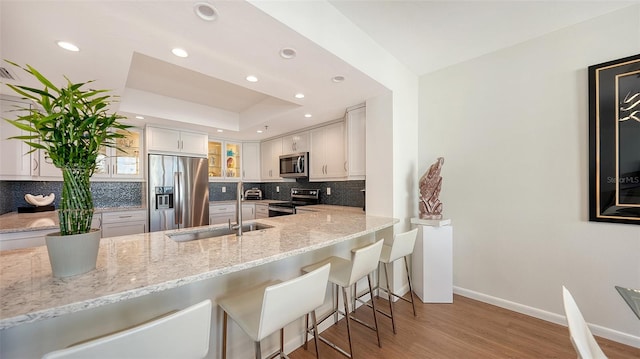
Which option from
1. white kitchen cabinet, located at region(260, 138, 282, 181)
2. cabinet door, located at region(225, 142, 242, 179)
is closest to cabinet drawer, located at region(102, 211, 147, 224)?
cabinet door, located at region(225, 142, 242, 179)

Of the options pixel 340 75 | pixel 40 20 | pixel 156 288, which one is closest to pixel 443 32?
pixel 340 75

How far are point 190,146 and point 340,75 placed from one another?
3.08 metres

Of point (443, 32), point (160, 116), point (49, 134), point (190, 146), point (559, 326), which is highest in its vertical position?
point (443, 32)

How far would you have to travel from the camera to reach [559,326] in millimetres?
2113

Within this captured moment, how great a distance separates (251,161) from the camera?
513 centimetres

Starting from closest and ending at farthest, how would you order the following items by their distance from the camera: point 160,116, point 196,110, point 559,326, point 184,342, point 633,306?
1. point 184,342
2. point 633,306
3. point 559,326
4. point 160,116
5. point 196,110

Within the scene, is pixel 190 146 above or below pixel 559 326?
above

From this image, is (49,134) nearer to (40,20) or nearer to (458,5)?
(40,20)

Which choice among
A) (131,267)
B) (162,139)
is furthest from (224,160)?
(131,267)

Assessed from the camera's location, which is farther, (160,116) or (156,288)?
(160,116)

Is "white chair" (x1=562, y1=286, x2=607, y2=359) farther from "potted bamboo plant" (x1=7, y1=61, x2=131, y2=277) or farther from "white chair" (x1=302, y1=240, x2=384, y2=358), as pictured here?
"potted bamboo plant" (x1=7, y1=61, x2=131, y2=277)

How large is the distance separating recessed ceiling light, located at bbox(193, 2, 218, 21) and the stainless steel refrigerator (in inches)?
118

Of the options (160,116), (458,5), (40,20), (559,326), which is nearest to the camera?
(40,20)

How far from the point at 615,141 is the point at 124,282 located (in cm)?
326
